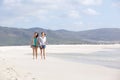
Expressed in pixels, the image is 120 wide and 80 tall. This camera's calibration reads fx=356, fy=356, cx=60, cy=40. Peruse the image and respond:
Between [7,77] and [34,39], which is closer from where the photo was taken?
[7,77]

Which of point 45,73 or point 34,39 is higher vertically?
point 34,39

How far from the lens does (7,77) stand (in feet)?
50.3

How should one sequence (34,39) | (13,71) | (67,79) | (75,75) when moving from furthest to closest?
(34,39), (13,71), (75,75), (67,79)

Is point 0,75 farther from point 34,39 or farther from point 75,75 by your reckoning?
point 34,39

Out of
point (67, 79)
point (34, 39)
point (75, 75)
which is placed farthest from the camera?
point (34, 39)

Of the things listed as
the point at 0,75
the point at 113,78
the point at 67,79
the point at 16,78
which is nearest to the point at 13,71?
the point at 0,75

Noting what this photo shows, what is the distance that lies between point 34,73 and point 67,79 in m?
2.28

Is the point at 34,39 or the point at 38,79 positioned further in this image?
the point at 34,39

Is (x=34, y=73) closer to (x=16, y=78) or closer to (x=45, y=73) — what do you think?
(x=45, y=73)

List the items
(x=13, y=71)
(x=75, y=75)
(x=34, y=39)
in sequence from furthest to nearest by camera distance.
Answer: (x=34, y=39) < (x=13, y=71) < (x=75, y=75)

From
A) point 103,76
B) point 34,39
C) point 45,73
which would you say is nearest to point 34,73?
point 45,73

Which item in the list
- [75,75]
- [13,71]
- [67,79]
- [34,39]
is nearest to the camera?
[67,79]

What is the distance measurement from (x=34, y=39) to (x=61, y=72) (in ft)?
27.5

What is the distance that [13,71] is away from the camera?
1712 cm
